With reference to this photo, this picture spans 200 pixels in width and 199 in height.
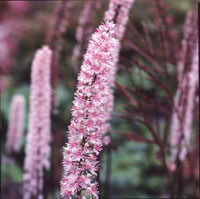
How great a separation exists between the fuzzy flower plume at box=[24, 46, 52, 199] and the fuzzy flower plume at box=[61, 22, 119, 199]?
4.21 ft

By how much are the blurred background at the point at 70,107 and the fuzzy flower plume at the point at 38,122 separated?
0.40 feet

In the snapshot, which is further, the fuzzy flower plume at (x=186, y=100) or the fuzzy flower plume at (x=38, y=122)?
the fuzzy flower plume at (x=38, y=122)

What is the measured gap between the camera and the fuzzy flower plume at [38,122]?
2.60 metres

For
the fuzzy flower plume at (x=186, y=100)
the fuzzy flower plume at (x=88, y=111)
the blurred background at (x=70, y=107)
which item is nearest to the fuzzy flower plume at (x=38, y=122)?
the blurred background at (x=70, y=107)

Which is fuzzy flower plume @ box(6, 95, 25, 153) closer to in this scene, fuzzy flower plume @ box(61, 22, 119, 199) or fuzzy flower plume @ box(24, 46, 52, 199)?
fuzzy flower plume @ box(24, 46, 52, 199)

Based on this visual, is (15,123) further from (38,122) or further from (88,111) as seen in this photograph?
(88,111)

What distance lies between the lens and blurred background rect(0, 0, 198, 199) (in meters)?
3.37

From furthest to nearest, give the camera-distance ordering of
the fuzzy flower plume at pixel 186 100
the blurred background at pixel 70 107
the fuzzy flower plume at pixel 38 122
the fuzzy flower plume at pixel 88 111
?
the blurred background at pixel 70 107 < the fuzzy flower plume at pixel 38 122 < the fuzzy flower plume at pixel 186 100 < the fuzzy flower plume at pixel 88 111

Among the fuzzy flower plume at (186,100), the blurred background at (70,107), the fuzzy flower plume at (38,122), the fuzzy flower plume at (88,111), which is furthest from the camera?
the blurred background at (70,107)

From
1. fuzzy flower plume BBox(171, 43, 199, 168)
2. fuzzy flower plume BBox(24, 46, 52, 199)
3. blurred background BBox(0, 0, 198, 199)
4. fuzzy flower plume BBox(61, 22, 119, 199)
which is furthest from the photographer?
blurred background BBox(0, 0, 198, 199)

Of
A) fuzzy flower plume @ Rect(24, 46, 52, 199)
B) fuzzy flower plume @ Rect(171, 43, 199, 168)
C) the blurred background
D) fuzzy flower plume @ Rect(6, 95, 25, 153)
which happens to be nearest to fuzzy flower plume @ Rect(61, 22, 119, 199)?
the blurred background

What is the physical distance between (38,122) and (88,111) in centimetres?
145

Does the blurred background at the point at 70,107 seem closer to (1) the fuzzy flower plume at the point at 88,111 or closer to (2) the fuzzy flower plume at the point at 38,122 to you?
(2) the fuzzy flower plume at the point at 38,122

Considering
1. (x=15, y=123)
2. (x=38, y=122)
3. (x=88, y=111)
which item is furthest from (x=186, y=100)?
(x=15, y=123)
